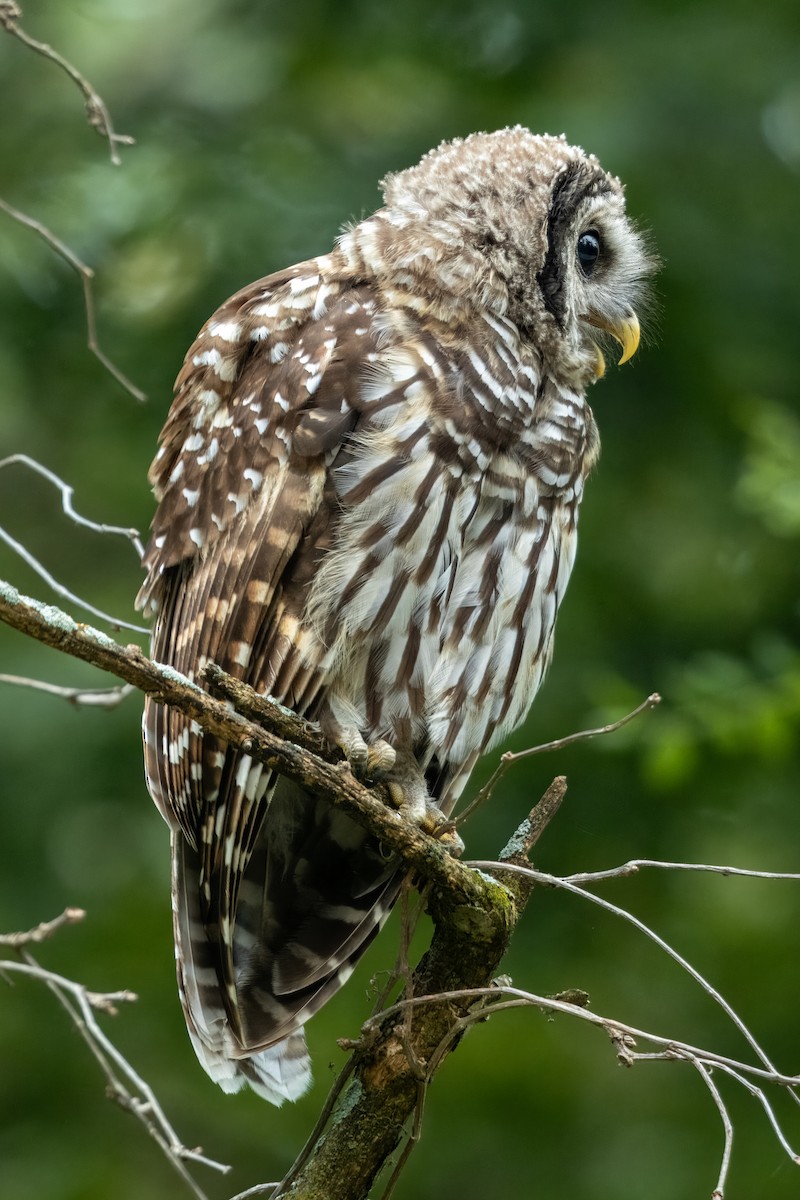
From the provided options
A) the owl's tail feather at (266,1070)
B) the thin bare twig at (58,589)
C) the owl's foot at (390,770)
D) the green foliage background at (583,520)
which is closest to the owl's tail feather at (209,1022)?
the owl's tail feather at (266,1070)

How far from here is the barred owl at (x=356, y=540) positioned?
3393mm

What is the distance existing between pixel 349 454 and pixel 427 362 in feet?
0.93

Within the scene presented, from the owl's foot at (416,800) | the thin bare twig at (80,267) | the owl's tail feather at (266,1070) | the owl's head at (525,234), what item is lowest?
the owl's tail feather at (266,1070)

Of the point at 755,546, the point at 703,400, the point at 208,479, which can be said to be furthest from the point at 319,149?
the point at 208,479

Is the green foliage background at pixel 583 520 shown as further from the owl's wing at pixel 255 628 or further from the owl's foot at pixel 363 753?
the owl's foot at pixel 363 753

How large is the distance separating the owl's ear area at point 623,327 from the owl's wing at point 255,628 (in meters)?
0.85

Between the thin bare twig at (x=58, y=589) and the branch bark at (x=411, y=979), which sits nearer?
the branch bark at (x=411, y=979)

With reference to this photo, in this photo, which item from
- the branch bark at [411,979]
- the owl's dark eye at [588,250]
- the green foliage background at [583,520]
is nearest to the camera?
the branch bark at [411,979]

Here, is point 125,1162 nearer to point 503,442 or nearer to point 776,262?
point 503,442

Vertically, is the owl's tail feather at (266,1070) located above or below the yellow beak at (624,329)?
below

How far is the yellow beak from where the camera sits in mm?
4184

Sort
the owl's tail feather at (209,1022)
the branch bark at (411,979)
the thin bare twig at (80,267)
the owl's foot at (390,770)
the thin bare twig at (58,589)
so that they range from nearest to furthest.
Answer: the branch bark at (411,979), the thin bare twig at (58,589), the thin bare twig at (80,267), the owl's foot at (390,770), the owl's tail feather at (209,1022)

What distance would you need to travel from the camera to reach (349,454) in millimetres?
3396

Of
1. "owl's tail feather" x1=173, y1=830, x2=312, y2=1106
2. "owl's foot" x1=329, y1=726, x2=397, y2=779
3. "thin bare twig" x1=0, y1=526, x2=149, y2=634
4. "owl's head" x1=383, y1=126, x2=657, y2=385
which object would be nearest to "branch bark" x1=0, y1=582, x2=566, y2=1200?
"owl's foot" x1=329, y1=726, x2=397, y2=779
